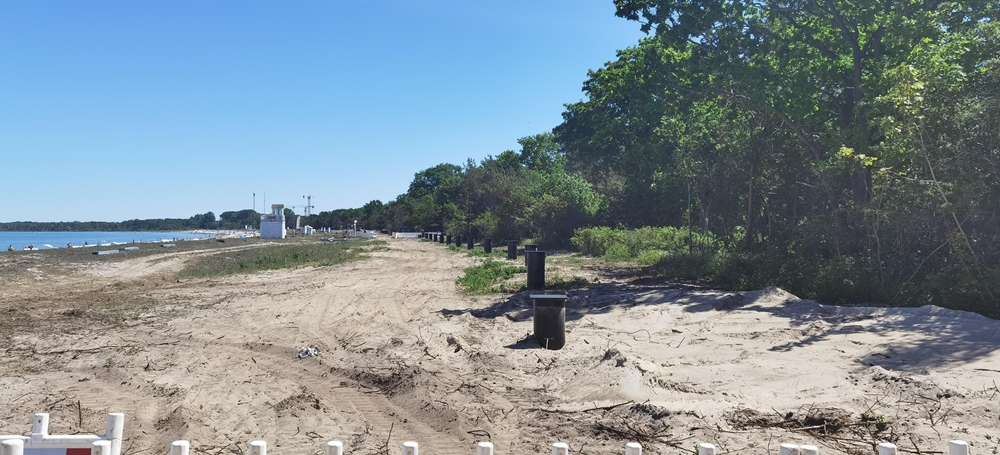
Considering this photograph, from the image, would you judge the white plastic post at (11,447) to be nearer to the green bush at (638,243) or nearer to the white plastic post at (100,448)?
the white plastic post at (100,448)

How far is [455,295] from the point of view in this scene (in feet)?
55.8

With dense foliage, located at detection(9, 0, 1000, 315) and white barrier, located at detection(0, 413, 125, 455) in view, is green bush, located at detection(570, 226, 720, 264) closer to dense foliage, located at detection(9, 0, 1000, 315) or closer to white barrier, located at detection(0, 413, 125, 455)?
dense foliage, located at detection(9, 0, 1000, 315)

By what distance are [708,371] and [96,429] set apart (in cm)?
640

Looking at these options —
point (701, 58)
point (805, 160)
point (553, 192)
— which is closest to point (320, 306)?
point (701, 58)

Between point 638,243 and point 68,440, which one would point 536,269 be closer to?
point 638,243

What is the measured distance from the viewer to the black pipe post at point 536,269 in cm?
1661

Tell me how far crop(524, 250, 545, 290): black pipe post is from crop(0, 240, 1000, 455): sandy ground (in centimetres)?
214

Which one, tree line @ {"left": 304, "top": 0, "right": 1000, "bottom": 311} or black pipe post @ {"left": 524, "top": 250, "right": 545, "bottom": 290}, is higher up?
tree line @ {"left": 304, "top": 0, "right": 1000, "bottom": 311}

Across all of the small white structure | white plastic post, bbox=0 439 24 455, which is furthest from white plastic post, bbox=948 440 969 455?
the small white structure

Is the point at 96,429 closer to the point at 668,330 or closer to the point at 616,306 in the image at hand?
the point at 668,330

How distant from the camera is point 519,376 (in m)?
8.37

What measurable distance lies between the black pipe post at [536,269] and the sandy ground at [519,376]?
2.14 metres

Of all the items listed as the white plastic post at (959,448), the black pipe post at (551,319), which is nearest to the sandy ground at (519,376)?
the black pipe post at (551,319)

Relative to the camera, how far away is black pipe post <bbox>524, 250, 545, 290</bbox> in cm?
1661
